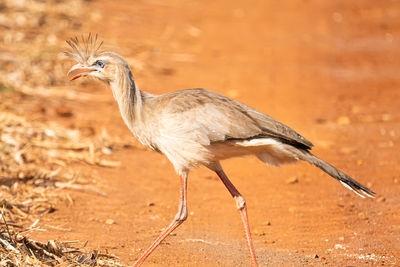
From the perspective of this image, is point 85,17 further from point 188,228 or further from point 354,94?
point 188,228

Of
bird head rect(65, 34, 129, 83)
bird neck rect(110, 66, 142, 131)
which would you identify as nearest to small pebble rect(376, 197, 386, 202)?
bird neck rect(110, 66, 142, 131)

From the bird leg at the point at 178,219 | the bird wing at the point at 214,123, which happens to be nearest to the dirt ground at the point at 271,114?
the bird leg at the point at 178,219

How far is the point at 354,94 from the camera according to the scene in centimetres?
777

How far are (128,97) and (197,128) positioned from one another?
48 cm

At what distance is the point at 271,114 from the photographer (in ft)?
22.2

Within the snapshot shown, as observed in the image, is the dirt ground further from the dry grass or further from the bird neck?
the bird neck

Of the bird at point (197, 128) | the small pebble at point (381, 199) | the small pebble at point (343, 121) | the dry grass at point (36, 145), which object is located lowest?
the small pebble at point (381, 199)

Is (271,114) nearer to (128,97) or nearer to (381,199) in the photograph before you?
(381,199)

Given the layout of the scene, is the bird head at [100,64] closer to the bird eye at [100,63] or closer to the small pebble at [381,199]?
the bird eye at [100,63]

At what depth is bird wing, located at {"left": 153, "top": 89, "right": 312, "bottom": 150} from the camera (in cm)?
345

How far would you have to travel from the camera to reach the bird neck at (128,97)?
362cm

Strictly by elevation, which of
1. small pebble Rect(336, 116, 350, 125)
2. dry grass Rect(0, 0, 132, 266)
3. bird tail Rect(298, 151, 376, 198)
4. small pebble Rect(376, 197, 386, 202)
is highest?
bird tail Rect(298, 151, 376, 198)

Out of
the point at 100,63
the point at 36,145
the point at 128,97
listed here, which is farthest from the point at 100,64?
the point at 36,145

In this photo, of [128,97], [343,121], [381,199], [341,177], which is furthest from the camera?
[343,121]
